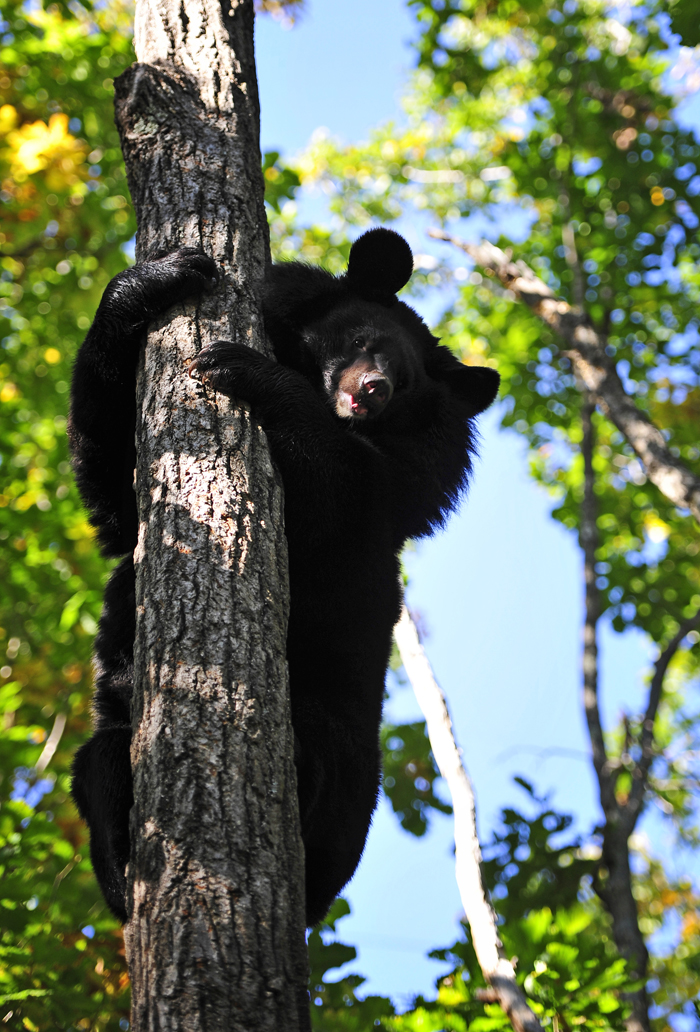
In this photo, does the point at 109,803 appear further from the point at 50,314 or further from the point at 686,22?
the point at 50,314

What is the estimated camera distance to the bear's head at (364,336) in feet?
11.0

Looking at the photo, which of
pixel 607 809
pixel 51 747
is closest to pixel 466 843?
pixel 607 809

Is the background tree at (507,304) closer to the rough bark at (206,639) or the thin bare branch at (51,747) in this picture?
the thin bare branch at (51,747)

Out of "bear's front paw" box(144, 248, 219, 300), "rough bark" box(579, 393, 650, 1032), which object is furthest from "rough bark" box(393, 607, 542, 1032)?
"rough bark" box(579, 393, 650, 1032)

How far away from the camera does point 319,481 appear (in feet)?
9.12

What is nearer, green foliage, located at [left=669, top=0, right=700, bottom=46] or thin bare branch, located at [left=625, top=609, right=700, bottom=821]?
green foliage, located at [left=669, top=0, right=700, bottom=46]

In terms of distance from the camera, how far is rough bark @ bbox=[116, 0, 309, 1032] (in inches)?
60.5

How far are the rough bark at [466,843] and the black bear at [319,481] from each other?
0.15m

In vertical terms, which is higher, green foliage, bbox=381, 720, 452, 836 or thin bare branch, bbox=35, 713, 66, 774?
thin bare branch, bbox=35, 713, 66, 774

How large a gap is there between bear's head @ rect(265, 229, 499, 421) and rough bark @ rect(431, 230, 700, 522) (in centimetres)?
181

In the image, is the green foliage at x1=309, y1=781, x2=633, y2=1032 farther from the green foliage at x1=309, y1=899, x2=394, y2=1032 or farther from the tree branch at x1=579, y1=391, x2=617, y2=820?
the tree branch at x1=579, y1=391, x2=617, y2=820

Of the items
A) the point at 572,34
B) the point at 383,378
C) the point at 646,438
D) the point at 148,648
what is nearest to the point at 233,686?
the point at 148,648

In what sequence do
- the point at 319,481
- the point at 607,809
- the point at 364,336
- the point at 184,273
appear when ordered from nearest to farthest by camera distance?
the point at 184,273 → the point at 319,481 → the point at 364,336 → the point at 607,809

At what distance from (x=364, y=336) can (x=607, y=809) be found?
4.33 m
